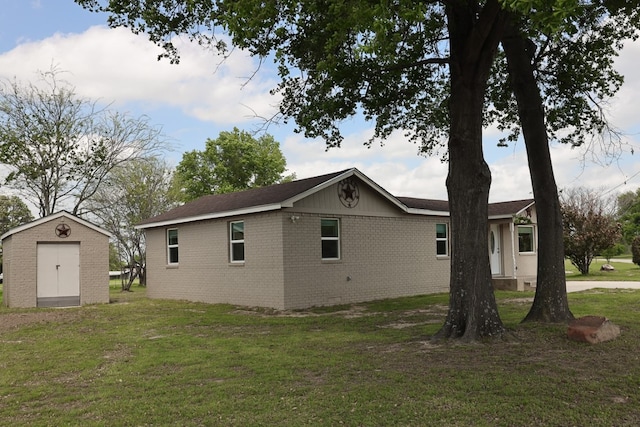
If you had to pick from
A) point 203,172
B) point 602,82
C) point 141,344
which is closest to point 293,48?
point 141,344

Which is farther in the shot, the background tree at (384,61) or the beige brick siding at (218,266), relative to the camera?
the beige brick siding at (218,266)

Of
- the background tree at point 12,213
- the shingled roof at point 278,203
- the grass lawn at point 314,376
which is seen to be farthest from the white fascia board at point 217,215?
the background tree at point 12,213

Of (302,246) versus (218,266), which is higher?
(302,246)

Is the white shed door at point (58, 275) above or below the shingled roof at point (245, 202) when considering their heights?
below

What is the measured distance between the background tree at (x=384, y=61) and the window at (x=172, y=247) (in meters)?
9.38

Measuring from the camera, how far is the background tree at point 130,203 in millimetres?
28578

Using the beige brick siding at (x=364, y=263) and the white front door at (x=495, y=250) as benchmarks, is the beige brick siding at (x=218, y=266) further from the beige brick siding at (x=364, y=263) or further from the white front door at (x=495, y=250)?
the white front door at (x=495, y=250)

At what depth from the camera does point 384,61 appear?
10.7 m

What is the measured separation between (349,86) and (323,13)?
206 centimetres

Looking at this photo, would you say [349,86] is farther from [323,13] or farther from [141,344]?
[141,344]

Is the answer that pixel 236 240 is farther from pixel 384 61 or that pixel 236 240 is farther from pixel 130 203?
pixel 130 203

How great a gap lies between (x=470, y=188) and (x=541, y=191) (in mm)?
2609

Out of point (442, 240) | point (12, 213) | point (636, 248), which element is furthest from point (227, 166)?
point (636, 248)

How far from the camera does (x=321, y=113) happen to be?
11312 mm
